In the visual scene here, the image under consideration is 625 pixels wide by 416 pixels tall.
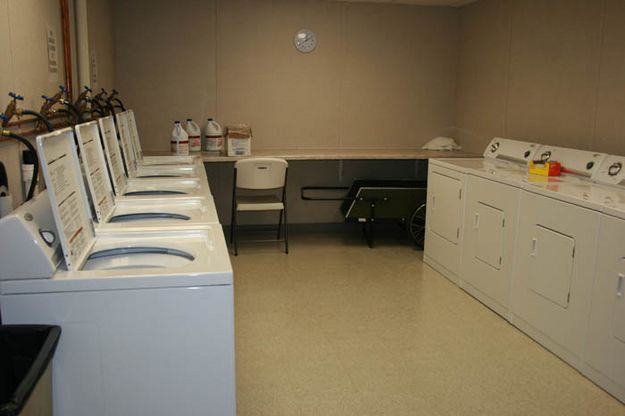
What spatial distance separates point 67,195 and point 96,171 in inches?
24.6

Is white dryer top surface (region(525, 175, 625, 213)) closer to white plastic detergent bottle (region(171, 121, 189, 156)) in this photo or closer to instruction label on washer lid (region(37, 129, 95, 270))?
instruction label on washer lid (region(37, 129, 95, 270))

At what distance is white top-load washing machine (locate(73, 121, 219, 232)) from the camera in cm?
237

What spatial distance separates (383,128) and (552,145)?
2017mm

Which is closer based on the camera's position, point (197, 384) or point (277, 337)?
point (197, 384)

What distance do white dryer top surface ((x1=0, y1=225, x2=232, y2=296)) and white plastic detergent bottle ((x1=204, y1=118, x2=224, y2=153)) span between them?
3591 millimetres

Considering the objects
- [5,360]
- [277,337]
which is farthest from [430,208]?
Answer: [5,360]

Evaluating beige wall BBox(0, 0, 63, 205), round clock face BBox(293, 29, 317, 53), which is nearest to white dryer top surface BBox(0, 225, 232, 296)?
beige wall BBox(0, 0, 63, 205)

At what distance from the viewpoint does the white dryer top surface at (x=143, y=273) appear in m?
1.68

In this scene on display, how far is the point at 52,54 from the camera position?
10.5ft

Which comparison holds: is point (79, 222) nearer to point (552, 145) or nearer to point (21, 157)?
point (21, 157)

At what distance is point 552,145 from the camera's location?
15.4 ft

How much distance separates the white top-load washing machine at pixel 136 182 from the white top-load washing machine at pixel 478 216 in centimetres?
194

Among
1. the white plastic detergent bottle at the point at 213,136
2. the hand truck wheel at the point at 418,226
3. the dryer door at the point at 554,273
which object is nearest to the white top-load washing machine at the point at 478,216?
the dryer door at the point at 554,273

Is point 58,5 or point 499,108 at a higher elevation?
point 58,5
